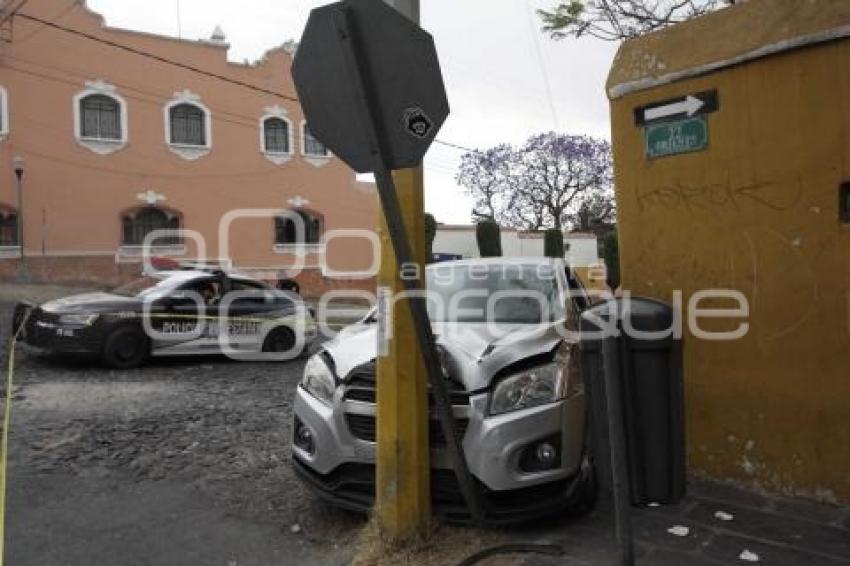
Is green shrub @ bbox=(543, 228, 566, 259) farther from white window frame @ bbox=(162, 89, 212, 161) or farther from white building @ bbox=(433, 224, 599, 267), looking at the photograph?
white window frame @ bbox=(162, 89, 212, 161)

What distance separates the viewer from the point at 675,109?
524 centimetres

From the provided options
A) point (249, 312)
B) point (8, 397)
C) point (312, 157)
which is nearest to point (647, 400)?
point (8, 397)

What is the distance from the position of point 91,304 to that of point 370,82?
309 inches

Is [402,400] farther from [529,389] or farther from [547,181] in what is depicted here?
[547,181]

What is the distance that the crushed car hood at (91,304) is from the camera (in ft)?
32.7

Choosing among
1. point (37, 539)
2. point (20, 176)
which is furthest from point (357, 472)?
point (20, 176)

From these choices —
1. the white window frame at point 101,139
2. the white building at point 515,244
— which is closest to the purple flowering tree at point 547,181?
the white building at point 515,244

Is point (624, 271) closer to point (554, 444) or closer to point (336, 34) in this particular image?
point (554, 444)

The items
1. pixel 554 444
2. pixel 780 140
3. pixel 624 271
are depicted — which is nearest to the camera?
pixel 554 444

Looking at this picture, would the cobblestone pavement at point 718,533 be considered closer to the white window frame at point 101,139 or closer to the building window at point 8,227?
the building window at point 8,227

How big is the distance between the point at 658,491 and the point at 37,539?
364 cm

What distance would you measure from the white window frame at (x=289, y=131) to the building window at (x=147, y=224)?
462 centimetres

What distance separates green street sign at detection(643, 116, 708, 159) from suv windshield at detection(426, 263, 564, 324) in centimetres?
124

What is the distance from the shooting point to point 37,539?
183 inches
